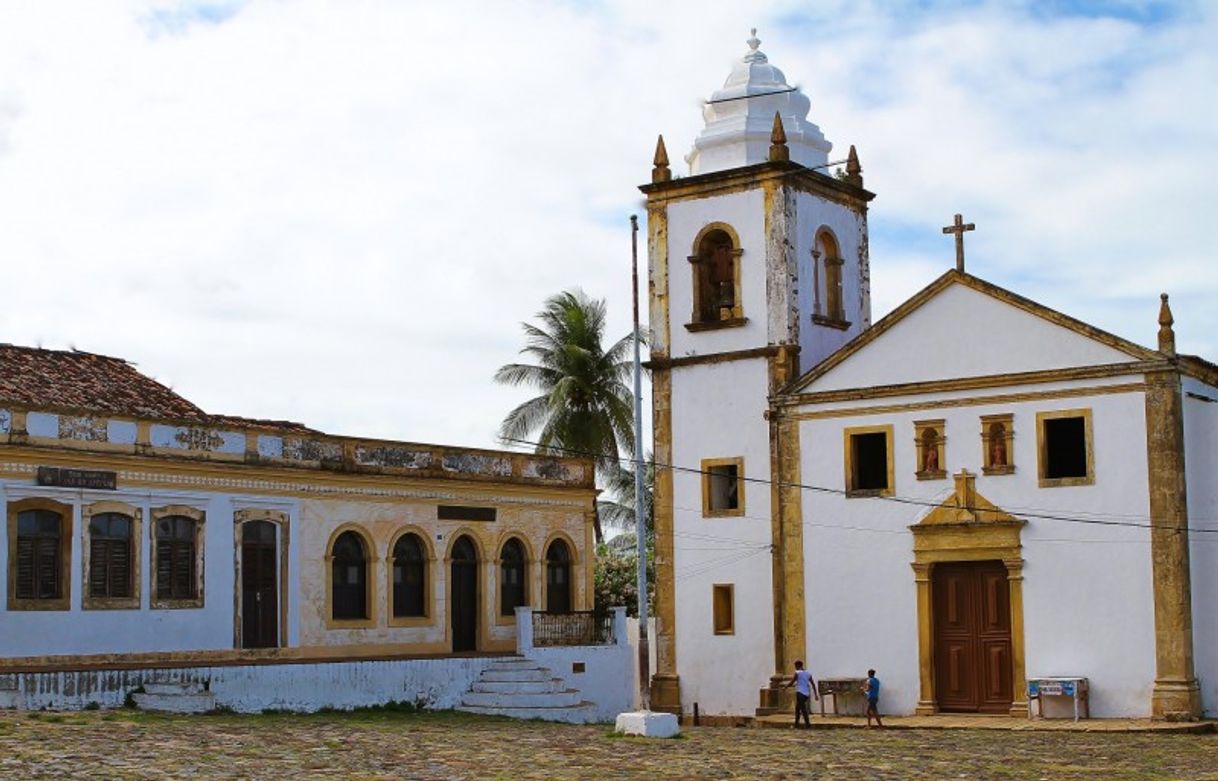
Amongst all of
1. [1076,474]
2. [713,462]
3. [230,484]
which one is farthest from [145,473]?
[1076,474]

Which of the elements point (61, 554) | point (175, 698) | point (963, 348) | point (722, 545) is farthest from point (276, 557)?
point (963, 348)

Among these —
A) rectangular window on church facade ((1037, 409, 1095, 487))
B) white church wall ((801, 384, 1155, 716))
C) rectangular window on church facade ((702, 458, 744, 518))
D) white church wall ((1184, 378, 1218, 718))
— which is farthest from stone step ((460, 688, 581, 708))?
white church wall ((1184, 378, 1218, 718))

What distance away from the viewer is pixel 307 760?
1825cm

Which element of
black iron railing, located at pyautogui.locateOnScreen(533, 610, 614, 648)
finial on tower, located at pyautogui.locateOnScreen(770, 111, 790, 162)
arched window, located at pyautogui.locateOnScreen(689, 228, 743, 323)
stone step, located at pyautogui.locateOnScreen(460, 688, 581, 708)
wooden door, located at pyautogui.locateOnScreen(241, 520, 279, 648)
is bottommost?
stone step, located at pyautogui.locateOnScreen(460, 688, 581, 708)

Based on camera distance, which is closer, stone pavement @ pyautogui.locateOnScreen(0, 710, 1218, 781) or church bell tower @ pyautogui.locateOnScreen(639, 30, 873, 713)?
stone pavement @ pyautogui.locateOnScreen(0, 710, 1218, 781)

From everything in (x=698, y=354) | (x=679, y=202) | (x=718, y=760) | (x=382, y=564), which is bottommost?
(x=718, y=760)

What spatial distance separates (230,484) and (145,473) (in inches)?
67.6

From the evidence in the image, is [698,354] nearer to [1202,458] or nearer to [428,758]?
[1202,458]

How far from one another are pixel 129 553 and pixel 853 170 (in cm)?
1365

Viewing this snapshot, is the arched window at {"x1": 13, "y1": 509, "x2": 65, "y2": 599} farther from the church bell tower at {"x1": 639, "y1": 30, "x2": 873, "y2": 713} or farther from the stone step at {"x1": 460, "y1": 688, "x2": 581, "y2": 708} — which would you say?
the church bell tower at {"x1": 639, "y1": 30, "x2": 873, "y2": 713}

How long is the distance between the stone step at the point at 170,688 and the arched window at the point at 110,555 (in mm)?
2300

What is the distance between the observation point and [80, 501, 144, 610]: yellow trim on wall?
26656 millimetres

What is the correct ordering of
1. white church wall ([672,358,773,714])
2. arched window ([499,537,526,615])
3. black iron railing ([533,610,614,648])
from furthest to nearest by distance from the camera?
arched window ([499,537,526,615]), black iron railing ([533,610,614,648]), white church wall ([672,358,773,714])

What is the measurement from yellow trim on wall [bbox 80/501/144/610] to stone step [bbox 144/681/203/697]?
215 cm
